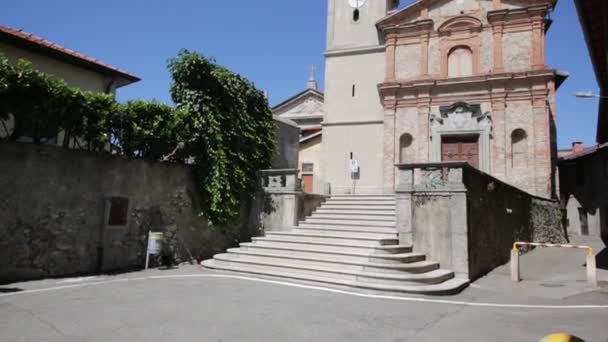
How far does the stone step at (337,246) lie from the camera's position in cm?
884

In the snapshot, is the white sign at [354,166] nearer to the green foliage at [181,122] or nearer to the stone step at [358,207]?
the stone step at [358,207]

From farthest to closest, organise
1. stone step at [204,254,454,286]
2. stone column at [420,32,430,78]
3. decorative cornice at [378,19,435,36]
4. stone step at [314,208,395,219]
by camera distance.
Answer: decorative cornice at [378,19,435,36] < stone column at [420,32,430,78] < stone step at [314,208,395,219] < stone step at [204,254,454,286]

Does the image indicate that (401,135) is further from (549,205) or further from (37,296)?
(37,296)

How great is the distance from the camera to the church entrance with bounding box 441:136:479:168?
57.4ft

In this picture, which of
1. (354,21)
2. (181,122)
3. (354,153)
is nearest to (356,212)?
(181,122)

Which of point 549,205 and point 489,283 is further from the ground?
point 549,205

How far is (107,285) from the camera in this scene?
751 cm

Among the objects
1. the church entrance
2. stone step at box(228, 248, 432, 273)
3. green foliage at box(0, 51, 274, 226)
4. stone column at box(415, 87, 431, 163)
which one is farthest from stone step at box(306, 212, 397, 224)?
the church entrance

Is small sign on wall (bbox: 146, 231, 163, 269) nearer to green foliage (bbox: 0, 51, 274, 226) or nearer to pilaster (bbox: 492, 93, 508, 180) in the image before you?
green foliage (bbox: 0, 51, 274, 226)

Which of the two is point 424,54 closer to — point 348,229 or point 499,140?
point 499,140

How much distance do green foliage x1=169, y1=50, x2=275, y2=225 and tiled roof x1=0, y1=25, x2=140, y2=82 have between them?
361cm

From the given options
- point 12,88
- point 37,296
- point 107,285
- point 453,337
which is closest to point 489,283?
point 453,337

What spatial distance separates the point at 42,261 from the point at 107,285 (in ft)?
5.79

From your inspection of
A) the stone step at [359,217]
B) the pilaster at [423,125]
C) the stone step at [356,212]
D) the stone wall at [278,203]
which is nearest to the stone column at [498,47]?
the pilaster at [423,125]
